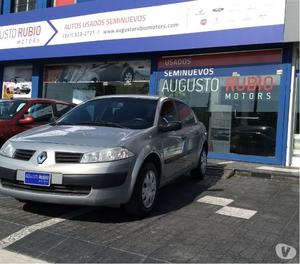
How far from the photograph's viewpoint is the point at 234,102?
40.1 feet

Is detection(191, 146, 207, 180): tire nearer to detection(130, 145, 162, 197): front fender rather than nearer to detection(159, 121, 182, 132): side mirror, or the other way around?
detection(159, 121, 182, 132): side mirror

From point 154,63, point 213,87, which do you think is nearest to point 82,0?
point 154,63

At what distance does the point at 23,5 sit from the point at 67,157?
14.2 metres

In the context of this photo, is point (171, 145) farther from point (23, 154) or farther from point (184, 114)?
point (23, 154)

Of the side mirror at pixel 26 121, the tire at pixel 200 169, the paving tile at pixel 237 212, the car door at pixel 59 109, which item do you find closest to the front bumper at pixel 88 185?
the paving tile at pixel 237 212

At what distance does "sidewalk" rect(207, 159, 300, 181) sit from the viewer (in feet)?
31.1

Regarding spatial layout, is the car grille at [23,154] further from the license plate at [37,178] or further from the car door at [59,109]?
the car door at [59,109]

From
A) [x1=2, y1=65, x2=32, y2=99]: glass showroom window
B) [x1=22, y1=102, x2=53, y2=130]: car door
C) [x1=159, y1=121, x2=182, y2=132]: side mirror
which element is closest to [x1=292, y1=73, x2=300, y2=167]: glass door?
[x1=159, y1=121, x2=182, y2=132]: side mirror

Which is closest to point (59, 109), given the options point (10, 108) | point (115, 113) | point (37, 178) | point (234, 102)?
point (10, 108)

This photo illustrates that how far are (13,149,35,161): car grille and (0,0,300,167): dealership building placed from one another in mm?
7055

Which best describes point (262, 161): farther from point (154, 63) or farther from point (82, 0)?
point (82, 0)

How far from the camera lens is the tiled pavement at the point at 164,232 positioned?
479cm

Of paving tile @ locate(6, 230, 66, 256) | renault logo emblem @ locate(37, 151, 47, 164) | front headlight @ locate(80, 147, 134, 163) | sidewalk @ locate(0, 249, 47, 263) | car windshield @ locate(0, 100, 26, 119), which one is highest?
car windshield @ locate(0, 100, 26, 119)

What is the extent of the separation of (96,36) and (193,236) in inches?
397
